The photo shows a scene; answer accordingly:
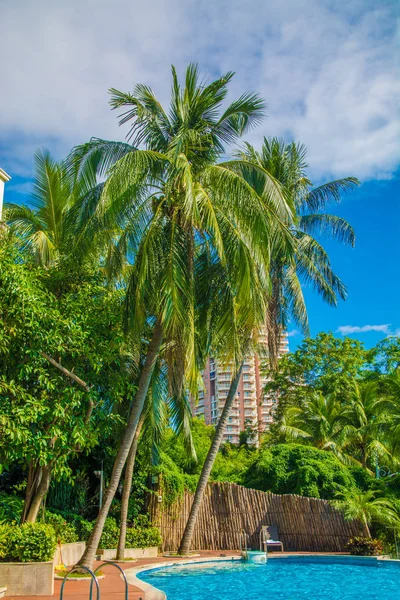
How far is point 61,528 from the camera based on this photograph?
14.2 metres

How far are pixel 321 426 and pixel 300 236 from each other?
1023cm

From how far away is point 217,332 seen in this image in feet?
39.1

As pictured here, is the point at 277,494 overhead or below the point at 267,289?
below

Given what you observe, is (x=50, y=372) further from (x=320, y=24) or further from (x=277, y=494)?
(x=277, y=494)

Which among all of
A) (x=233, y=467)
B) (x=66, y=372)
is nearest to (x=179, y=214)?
(x=66, y=372)

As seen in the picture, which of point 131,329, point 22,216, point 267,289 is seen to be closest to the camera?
point 131,329

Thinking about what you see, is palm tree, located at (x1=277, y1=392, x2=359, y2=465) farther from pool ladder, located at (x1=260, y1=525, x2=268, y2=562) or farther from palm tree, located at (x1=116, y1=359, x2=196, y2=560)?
palm tree, located at (x1=116, y1=359, x2=196, y2=560)

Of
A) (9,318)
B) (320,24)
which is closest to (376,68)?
(320,24)

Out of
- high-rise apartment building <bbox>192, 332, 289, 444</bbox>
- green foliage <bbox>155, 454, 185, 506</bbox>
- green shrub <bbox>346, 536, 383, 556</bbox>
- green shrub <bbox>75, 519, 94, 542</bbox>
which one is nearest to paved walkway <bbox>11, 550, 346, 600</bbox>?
green shrub <bbox>75, 519, 94, 542</bbox>

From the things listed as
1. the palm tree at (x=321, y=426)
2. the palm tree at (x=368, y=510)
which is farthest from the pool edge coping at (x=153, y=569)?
the palm tree at (x=321, y=426)

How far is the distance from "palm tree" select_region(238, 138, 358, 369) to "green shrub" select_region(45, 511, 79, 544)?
273 inches

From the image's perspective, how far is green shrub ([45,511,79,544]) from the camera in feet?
46.0

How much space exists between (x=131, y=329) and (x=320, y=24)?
6242 mm

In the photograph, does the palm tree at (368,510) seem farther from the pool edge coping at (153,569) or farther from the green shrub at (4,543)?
the green shrub at (4,543)
